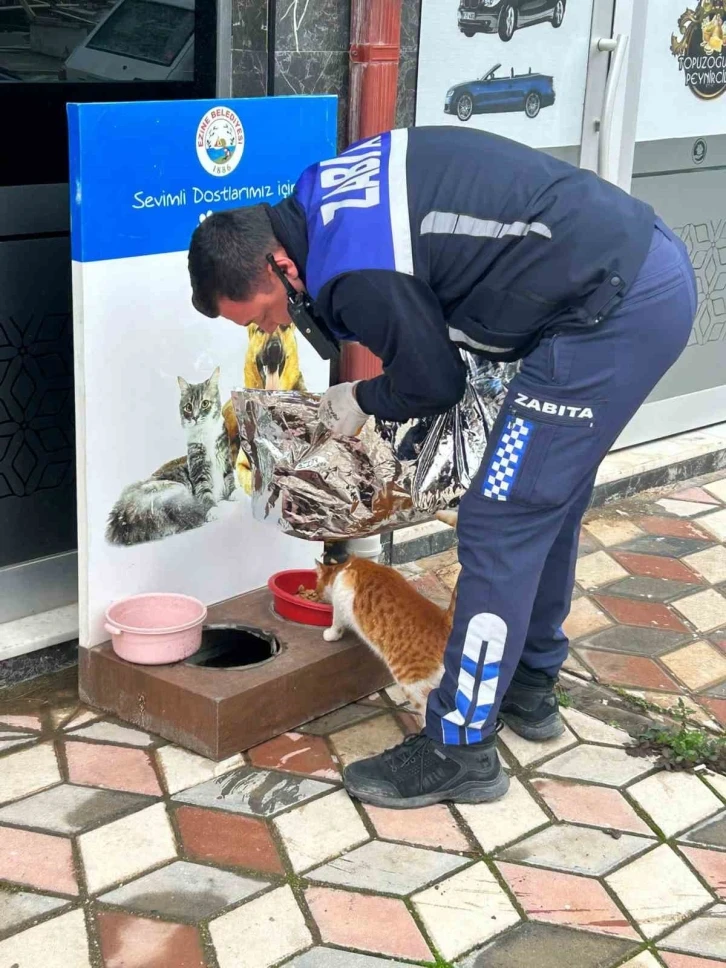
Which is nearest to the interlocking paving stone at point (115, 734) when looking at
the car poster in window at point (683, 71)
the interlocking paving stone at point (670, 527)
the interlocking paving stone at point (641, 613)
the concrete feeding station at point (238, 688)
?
the concrete feeding station at point (238, 688)

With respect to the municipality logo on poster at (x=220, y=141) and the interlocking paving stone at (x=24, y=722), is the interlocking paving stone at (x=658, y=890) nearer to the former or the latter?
the interlocking paving stone at (x=24, y=722)

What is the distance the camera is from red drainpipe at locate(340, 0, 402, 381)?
Result: 3.54m

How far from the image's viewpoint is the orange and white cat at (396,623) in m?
3.16

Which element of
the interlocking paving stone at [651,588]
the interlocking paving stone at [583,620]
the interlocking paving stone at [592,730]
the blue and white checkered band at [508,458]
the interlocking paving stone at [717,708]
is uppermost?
the blue and white checkered band at [508,458]

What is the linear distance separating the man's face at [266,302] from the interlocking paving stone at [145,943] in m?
1.26

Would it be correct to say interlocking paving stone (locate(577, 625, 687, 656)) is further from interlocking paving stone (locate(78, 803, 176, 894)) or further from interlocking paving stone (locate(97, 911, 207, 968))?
interlocking paving stone (locate(97, 911, 207, 968))

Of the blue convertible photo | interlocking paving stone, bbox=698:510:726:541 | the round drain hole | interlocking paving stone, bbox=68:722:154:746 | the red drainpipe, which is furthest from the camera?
interlocking paving stone, bbox=698:510:726:541

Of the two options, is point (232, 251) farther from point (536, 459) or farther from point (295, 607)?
point (295, 607)

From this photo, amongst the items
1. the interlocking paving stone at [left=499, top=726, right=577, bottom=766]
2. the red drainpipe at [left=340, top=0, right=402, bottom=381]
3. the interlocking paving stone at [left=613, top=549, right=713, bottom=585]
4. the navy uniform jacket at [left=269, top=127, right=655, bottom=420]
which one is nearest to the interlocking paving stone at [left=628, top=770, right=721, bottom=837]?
the interlocking paving stone at [left=499, top=726, right=577, bottom=766]

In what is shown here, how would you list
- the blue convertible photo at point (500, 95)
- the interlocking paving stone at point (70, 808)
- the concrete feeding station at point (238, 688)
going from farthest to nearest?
the blue convertible photo at point (500, 95) → the concrete feeding station at point (238, 688) → the interlocking paving stone at point (70, 808)

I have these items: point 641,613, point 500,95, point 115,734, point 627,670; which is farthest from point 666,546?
point 115,734

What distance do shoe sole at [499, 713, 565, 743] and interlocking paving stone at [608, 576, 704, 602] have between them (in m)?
1.05

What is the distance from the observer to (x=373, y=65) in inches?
140

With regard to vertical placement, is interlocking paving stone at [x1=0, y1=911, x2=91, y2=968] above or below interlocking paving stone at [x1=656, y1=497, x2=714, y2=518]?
below
